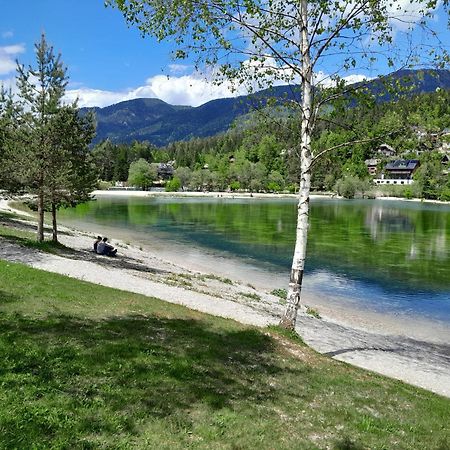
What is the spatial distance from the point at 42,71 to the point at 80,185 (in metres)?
8.42

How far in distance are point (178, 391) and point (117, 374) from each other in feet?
4.69

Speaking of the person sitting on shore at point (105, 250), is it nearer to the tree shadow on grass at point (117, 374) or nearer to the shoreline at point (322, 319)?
the shoreline at point (322, 319)

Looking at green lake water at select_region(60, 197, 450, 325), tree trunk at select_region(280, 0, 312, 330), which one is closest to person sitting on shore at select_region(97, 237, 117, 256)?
green lake water at select_region(60, 197, 450, 325)

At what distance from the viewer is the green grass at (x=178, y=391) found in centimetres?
768

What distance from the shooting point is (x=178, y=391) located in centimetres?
943

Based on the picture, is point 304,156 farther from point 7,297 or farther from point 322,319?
point 322,319

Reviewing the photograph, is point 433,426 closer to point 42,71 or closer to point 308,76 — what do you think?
point 308,76

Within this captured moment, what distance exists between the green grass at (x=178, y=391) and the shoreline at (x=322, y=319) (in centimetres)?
339

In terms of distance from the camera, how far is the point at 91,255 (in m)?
34.6

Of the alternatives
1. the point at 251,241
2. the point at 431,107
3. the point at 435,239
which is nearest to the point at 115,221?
the point at 251,241

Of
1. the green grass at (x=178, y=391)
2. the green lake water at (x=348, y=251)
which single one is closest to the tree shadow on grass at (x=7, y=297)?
the green grass at (x=178, y=391)

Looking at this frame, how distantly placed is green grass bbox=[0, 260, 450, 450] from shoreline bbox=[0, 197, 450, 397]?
339cm

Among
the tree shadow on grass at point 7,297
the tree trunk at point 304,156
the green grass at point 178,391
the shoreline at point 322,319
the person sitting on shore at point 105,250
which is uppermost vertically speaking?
the tree trunk at point 304,156

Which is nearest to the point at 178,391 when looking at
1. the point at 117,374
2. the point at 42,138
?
the point at 117,374
